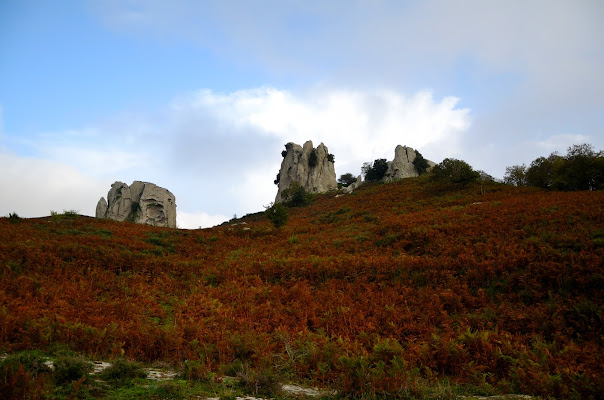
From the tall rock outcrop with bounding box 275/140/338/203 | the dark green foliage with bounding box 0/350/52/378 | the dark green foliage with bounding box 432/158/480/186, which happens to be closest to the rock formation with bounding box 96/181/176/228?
the tall rock outcrop with bounding box 275/140/338/203

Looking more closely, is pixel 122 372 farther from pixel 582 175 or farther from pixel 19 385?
pixel 582 175

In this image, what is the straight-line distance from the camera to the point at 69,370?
5047 mm

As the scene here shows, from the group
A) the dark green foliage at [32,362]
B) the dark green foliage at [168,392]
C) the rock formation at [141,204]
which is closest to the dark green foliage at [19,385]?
the dark green foliage at [32,362]

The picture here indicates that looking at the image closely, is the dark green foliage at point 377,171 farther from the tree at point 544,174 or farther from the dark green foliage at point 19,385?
the dark green foliage at point 19,385

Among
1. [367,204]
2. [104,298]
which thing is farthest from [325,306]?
[367,204]

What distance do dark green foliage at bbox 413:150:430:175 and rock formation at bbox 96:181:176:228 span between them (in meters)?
56.2

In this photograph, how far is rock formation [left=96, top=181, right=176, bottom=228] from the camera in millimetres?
63031

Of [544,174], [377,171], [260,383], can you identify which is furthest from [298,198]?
[260,383]

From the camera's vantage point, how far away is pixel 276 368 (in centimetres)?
681

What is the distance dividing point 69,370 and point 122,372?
0.79m

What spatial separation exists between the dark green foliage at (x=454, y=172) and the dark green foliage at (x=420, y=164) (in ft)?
94.2

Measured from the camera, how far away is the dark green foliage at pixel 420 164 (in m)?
72.5

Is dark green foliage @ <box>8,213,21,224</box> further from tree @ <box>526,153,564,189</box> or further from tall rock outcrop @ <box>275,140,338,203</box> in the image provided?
tall rock outcrop @ <box>275,140,338,203</box>

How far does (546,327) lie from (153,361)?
10.3 metres
